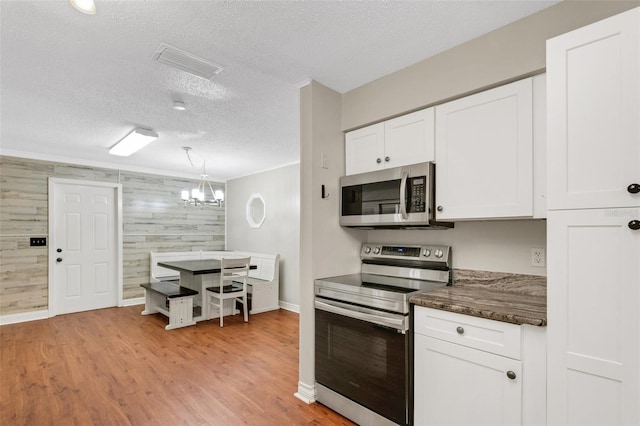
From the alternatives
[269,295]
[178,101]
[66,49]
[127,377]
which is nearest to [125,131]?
[178,101]

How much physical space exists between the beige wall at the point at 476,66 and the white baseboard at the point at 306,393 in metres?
2.06

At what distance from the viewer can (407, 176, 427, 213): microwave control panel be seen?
83.6 inches

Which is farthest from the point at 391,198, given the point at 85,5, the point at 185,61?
the point at 85,5

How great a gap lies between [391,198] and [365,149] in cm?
50

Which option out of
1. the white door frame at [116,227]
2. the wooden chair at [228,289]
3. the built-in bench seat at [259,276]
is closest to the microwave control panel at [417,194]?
the wooden chair at [228,289]

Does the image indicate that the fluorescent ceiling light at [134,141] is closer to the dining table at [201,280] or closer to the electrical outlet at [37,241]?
the dining table at [201,280]

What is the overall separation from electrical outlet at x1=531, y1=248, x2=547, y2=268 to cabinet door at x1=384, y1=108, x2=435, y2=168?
852 millimetres

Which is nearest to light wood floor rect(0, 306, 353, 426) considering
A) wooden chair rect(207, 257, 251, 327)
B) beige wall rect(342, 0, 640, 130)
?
wooden chair rect(207, 257, 251, 327)

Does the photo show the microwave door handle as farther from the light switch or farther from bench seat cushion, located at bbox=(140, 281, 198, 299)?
bench seat cushion, located at bbox=(140, 281, 198, 299)

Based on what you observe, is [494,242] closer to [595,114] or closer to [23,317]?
[595,114]

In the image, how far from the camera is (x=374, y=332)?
2.03 metres

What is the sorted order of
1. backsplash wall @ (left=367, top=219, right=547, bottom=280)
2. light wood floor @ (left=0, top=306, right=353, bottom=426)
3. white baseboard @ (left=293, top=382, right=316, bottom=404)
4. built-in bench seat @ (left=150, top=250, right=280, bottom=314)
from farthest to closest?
built-in bench seat @ (left=150, top=250, right=280, bottom=314), white baseboard @ (left=293, top=382, right=316, bottom=404), light wood floor @ (left=0, top=306, right=353, bottom=426), backsplash wall @ (left=367, top=219, right=547, bottom=280)

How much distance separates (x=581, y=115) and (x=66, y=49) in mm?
2849

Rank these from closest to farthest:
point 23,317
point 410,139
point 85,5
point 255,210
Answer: point 85,5 → point 410,139 → point 23,317 → point 255,210
